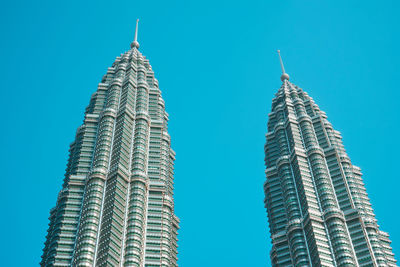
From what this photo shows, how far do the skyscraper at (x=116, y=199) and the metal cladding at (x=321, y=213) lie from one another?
3204 centimetres

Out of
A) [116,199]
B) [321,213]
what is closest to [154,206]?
[116,199]

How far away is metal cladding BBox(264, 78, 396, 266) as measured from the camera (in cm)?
15675

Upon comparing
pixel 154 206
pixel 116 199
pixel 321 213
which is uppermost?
pixel 154 206

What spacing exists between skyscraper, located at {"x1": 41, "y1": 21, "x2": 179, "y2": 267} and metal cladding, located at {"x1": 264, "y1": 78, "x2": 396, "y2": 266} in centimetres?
3204

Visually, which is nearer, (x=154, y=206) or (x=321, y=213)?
(x=154, y=206)

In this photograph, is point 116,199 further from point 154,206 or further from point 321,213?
point 321,213

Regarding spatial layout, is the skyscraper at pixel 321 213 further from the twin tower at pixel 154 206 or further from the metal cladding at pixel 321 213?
the twin tower at pixel 154 206

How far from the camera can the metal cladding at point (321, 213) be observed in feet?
514

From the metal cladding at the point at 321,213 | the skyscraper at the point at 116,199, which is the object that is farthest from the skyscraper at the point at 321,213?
the skyscraper at the point at 116,199

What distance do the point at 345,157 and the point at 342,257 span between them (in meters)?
49.6

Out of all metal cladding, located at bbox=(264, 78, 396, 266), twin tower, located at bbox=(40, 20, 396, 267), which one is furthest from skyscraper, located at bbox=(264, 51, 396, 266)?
twin tower, located at bbox=(40, 20, 396, 267)

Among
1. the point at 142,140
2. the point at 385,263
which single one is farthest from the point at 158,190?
the point at 385,263

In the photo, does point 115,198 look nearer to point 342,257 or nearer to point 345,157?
point 342,257

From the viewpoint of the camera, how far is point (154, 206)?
16425 cm
